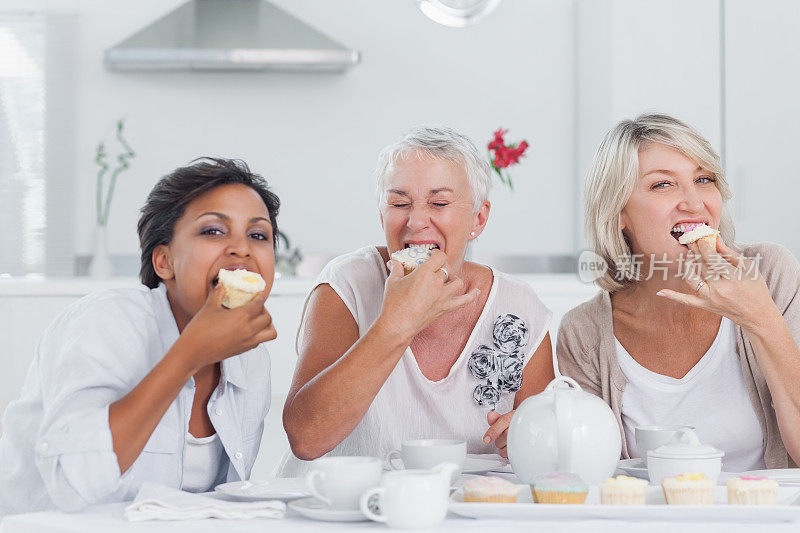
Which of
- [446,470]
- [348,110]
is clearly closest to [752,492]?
[446,470]

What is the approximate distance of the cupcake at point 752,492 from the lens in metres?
0.94

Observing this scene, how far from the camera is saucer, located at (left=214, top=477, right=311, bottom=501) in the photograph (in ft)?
3.42

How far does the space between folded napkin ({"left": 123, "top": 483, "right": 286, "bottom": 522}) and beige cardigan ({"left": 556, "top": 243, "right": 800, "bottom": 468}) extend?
32.0 inches

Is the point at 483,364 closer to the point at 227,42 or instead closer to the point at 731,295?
the point at 731,295

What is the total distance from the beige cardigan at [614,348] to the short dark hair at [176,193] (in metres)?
0.72

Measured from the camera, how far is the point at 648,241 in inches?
67.3

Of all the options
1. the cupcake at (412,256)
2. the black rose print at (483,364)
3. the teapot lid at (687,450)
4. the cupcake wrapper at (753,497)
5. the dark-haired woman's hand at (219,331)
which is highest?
the cupcake at (412,256)

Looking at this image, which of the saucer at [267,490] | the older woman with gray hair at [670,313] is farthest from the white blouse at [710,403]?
the saucer at [267,490]

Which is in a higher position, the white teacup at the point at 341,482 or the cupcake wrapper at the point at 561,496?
the white teacup at the point at 341,482

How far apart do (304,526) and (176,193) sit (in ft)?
2.13

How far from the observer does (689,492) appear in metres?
0.95

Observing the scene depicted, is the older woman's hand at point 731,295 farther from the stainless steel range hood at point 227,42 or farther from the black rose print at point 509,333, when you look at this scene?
the stainless steel range hood at point 227,42

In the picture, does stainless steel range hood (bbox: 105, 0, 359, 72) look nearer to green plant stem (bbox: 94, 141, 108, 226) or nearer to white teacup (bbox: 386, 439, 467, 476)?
green plant stem (bbox: 94, 141, 108, 226)

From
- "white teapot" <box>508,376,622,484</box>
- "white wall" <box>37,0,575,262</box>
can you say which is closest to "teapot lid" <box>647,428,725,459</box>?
"white teapot" <box>508,376,622,484</box>
